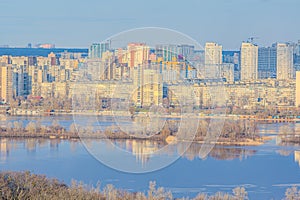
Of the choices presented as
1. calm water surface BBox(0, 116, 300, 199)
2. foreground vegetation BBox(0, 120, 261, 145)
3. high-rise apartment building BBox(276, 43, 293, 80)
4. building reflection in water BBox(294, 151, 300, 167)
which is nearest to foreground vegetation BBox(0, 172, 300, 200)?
calm water surface BBox(0, 116, 300, 199)

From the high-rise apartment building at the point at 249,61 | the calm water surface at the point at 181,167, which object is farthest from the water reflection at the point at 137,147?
the high-rise apartment building at the point at 249,61

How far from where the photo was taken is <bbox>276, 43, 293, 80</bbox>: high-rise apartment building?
63.9 ft

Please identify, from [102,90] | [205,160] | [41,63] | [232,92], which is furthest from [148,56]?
[41,63]

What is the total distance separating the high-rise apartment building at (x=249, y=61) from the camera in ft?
63.2

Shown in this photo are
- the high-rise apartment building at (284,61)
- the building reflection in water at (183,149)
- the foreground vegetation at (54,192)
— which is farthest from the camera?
the high-rise apartment building at (284,61)

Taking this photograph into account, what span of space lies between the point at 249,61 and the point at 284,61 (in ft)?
2.45

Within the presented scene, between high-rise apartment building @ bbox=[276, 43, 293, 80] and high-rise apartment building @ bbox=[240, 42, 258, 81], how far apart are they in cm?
48

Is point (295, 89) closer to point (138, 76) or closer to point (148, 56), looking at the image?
point (138, 76)

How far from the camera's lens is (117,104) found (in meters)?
10.1

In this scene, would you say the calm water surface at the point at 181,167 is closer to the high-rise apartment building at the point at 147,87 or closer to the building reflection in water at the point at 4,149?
the building reflection in water at the point at 4,149

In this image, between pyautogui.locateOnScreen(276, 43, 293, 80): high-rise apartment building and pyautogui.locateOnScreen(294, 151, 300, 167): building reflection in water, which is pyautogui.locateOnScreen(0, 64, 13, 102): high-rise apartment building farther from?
pyautogui.locateOnScreen(294, 151, 300, 167): building reflection in water

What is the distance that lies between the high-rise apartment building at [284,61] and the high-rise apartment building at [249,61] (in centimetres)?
48

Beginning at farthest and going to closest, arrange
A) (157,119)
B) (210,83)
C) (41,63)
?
(41,63) < (157,119) < (210,83)

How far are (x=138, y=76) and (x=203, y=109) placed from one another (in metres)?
1.09
